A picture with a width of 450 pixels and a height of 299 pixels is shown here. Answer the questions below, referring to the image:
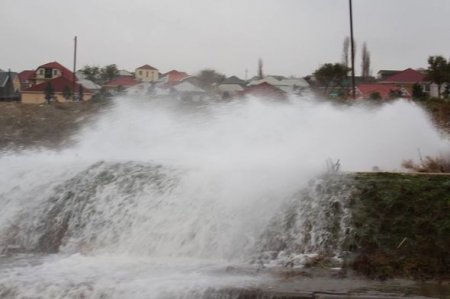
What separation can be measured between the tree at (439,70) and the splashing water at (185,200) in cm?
2158

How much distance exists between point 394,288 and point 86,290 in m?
4.22

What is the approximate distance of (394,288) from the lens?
7160 millimetres

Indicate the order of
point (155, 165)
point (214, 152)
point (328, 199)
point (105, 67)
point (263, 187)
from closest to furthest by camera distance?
point (328, 199)
point (263, 187)
point (155, 165)
point (214, 152)
point (105, 67)

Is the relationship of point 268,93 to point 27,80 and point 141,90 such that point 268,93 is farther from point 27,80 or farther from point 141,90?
point 27,80

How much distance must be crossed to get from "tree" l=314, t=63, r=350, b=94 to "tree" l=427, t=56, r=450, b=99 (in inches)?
225

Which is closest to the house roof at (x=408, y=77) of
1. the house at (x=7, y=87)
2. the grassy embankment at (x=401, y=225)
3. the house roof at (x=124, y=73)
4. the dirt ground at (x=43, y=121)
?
the dirt ground at (x=43, y=121)

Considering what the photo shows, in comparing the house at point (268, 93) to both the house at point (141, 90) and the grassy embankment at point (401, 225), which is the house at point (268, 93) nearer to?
the house at point (141, 90)

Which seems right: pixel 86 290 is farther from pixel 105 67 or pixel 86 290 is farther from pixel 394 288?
pixel 105 67

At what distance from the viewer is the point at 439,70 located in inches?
1331

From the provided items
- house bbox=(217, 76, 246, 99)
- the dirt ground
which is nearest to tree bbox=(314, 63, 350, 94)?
the dirt ground

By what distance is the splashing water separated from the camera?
8203 mm

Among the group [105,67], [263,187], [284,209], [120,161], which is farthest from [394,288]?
[105,67]

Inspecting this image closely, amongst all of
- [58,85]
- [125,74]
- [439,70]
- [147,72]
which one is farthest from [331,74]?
[147,72]

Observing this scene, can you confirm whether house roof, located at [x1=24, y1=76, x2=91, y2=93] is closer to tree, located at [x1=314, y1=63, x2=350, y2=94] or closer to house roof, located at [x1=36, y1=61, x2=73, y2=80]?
house roof, located at [x1=36, y1=61, x2=73, y2=80]
